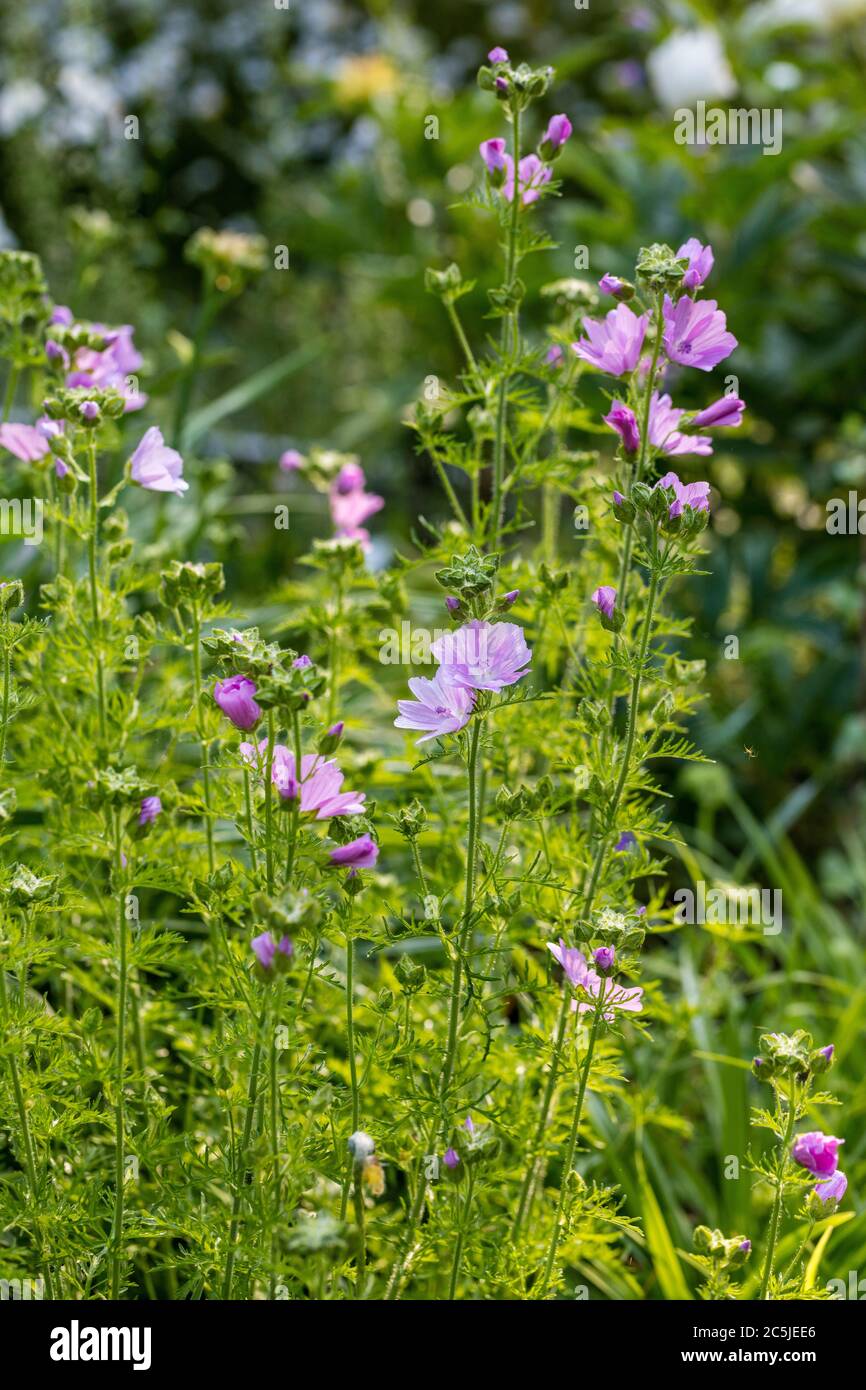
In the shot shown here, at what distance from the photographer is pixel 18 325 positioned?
1.04 m

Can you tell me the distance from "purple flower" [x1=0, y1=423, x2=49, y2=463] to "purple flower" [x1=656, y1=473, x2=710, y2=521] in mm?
450

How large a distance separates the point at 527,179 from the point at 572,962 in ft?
1.67

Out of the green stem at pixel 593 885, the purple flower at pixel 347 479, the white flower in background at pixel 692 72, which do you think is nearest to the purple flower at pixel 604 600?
the green stem at pixel 593 885

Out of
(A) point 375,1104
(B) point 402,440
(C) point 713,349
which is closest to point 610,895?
(A) point 375,1104

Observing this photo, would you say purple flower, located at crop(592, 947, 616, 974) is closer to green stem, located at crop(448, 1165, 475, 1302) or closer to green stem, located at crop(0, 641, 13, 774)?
green stem, located at crop(448, 1165, 475, 1302)

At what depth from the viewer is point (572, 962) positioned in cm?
79

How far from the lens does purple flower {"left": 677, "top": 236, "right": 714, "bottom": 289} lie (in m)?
0.75

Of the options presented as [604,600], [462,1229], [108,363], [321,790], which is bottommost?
[462,1229]

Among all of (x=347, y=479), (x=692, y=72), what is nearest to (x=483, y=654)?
(x=347, y=479)

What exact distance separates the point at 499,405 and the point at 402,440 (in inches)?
93.0

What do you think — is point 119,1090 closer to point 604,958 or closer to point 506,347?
point 604,958

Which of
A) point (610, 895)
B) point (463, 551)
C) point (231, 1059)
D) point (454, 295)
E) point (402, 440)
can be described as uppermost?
point (402, 440)

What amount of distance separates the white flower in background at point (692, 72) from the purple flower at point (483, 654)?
2216 millimetres
